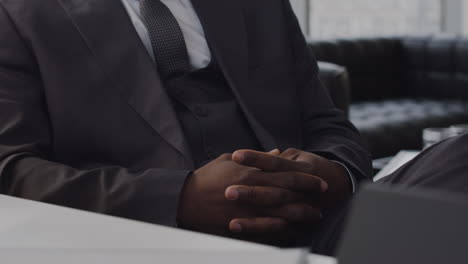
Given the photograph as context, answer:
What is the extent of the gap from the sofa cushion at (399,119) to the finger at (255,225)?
271 cm

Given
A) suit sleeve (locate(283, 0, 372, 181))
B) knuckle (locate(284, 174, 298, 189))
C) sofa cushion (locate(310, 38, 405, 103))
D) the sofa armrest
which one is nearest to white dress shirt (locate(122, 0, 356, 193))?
suit sleeve (locate(283, 0, 372, 181))

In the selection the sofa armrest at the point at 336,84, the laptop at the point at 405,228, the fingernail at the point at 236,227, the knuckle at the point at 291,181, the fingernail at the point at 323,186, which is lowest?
the sofa armrest at the point at 336,84

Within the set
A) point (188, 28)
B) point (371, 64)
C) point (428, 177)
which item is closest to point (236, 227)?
point (428, 177)

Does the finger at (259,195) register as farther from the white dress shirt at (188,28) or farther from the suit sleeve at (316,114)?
the white dress shirt at (188,28)

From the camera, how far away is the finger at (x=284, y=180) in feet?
4.47

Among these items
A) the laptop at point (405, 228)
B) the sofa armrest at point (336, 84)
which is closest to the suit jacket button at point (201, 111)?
the laptop at point (405, 228)

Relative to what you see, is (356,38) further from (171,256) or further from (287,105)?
(171,256)

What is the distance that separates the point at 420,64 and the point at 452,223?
204 inches

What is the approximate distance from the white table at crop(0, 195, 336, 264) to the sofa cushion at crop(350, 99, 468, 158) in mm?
3316

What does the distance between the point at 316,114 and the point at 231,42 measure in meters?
0.31

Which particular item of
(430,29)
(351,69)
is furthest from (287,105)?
(430,29)

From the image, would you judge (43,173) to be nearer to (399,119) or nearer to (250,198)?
(250,198)

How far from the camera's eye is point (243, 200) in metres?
1.32

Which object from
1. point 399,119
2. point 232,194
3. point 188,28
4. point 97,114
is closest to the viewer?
point 232,194
